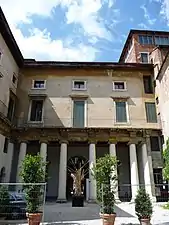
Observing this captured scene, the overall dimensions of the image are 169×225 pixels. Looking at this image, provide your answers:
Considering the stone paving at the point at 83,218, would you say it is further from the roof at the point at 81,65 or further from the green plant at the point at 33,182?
the roof at the point at 81,65

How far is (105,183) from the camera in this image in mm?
11844

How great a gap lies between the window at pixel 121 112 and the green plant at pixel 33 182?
13905 mm

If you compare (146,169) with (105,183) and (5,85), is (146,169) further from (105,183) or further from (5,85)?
(5,85)

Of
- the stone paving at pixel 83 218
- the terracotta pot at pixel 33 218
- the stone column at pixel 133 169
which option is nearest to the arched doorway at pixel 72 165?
the stone column at pixel 133 169

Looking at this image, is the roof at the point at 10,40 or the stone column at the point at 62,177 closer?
the roof at the point at 10,40

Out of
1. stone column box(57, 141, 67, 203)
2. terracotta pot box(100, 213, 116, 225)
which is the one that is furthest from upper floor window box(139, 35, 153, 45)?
terracotta pot box(100, 213, 116, 225)

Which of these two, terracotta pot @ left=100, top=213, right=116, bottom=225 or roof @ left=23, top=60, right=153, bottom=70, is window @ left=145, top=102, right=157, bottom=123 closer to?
roof @ left=23, top=60, right=153, bottom=70

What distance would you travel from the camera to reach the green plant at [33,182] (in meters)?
11.2

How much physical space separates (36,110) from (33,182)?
14.0 m

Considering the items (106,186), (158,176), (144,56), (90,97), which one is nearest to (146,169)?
(158,176)

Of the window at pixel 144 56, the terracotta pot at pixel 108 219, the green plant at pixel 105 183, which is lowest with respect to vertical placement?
the terracotta pot at pixel 108 219

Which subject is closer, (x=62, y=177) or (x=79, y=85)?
(x=62, y=177)

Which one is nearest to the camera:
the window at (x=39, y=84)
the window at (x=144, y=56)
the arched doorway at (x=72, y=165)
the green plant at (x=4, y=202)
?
A: the green plant at (x=4, y=202)

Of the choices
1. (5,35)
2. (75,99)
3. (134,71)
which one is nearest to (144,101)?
(134,71)
